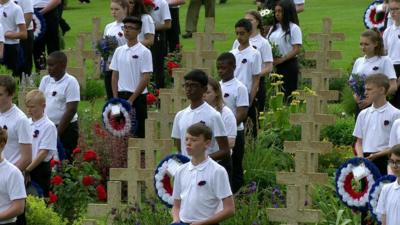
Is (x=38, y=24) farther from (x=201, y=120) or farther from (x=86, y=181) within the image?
(x=201, y=120)

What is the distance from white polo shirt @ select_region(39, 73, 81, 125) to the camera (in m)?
17.1

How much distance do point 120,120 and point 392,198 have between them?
18.4 feet

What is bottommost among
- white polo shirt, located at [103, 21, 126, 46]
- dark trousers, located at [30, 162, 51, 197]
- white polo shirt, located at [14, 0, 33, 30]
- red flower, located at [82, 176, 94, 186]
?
red flower, located at [82, 176, 94, 186]

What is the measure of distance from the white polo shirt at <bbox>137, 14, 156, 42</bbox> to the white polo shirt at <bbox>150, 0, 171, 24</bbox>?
3.69 feet

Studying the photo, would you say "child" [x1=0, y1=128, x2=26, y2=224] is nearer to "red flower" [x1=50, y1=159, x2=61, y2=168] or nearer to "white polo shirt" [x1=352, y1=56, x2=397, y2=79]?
"red flower" [x1=50, y1=159, x2=61, y2=168]

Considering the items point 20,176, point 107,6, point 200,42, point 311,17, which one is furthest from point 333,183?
point 107,6

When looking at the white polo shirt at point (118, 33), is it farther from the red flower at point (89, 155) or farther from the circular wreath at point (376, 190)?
the circular wreath at point (376, 190)

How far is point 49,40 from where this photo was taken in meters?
22.4

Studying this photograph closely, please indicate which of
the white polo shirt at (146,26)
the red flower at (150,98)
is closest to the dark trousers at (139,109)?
the red flower at (150,98)

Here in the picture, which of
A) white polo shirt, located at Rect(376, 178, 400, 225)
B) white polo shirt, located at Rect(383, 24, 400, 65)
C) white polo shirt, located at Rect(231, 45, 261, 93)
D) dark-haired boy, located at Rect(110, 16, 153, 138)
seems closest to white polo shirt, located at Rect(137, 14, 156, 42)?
dark-haired boy, located at Rect(110, 16, 153, 138)

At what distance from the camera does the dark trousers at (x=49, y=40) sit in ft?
72.8

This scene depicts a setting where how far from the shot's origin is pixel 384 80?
14.6 meters

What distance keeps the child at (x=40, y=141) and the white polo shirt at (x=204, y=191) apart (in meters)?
2.80

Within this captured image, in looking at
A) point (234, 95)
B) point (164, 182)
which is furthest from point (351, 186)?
point (234, 95)
